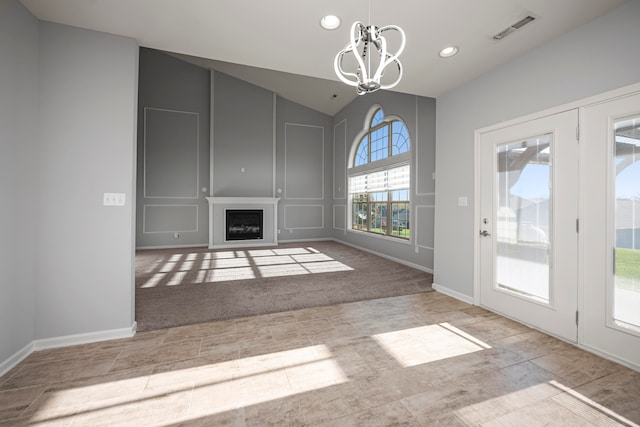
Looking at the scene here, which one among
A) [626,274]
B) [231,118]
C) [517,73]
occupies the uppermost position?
[231,118]

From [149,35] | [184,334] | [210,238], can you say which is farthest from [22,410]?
[210,238]

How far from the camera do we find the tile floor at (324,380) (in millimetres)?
1490

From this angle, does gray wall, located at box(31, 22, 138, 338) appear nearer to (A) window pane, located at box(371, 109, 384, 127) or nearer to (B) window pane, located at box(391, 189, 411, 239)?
(B) window pane, located at box(391, 189, 411, 239)

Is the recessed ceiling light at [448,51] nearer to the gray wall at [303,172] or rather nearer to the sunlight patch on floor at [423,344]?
the sunlight patch on floor at [423,344]

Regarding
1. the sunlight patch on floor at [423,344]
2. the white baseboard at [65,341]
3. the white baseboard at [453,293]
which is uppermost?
the white baseboard at [453,293]

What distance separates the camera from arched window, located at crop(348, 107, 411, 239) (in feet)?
17.6

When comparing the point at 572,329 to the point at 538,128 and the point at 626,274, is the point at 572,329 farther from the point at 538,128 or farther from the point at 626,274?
the point at 538,128

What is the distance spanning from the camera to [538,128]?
250cm

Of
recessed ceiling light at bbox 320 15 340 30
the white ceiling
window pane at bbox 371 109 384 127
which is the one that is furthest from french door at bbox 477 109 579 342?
window pane at bbox 371 109 384 127

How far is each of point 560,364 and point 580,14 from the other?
8.52ft

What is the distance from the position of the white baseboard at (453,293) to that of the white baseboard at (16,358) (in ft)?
13.3

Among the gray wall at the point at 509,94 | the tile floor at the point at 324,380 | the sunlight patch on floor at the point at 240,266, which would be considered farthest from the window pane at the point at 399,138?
the tile floor at the point at 324,380

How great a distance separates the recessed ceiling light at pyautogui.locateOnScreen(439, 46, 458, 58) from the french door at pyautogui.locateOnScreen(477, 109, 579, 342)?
3.03 feet

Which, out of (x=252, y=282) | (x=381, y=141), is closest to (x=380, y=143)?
(x=381, y=141)
